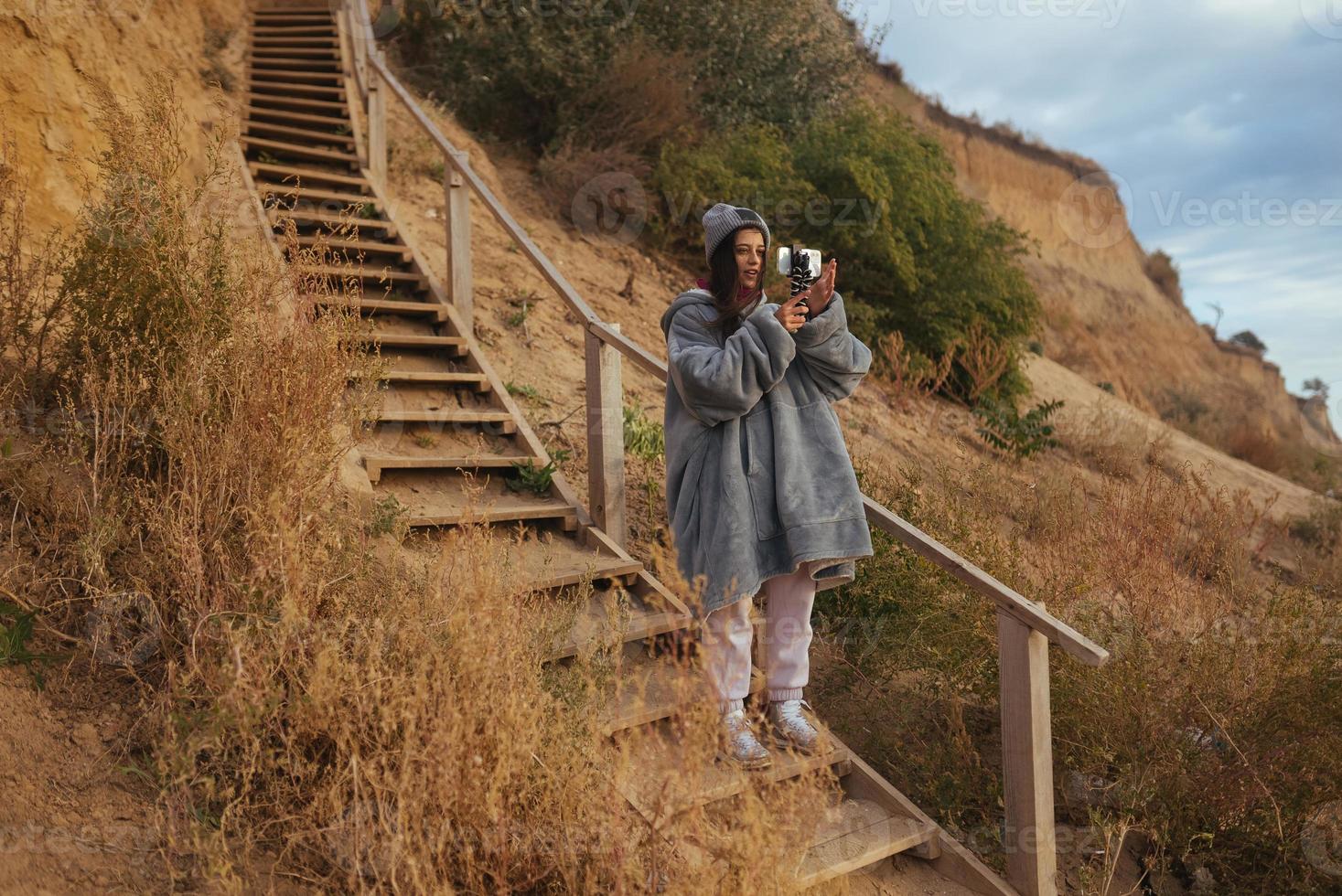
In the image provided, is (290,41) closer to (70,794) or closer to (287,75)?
(287,75)

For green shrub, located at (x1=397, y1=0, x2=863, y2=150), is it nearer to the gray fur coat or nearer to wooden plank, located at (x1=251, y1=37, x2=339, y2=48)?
wooden plank, located at (x1=251, y1=37, x2=339, y2=48)

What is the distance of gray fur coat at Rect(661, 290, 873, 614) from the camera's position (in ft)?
10.5

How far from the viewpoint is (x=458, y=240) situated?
604 centimetres

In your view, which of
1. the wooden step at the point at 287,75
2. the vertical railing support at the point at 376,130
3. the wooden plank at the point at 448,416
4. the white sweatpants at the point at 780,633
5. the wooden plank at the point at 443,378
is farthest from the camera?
the wooden step at the point at 287,75

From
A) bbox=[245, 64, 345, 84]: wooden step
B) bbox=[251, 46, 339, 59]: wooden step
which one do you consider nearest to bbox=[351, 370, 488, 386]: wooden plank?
bbox=[245, 64, 345, 84]: wooden step

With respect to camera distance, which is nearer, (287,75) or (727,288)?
(727,288)

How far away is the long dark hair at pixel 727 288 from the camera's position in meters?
3.40

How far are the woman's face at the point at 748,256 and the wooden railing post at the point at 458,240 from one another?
2.87m

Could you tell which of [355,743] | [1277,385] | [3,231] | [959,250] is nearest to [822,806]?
[355,743]

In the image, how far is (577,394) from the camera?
6461mm

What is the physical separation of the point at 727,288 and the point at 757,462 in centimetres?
60

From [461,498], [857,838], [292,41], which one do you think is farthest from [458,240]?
[292,41]

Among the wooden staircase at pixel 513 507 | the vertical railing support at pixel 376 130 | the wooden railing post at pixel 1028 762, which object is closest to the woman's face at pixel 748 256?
the wooden staircase at pixel 513 507

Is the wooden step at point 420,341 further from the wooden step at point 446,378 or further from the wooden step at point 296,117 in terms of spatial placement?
the wooden step at point 296,117
